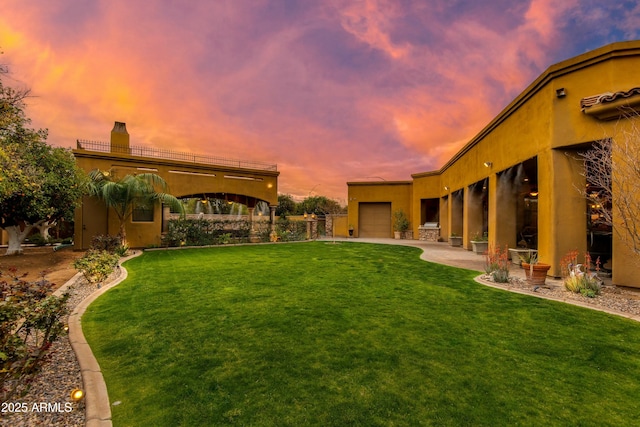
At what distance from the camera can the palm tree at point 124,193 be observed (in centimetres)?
1220

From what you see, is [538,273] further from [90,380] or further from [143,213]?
[143,213]

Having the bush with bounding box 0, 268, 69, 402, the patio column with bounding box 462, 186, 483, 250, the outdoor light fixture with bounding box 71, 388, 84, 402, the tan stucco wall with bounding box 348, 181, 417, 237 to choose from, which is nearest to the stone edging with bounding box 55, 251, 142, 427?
the outdoor light fixture with bounding box 71, 388, 84, 402

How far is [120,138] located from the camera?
14.8m

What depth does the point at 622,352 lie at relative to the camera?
3291mm

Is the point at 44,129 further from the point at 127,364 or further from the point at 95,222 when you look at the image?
the point at 127,364

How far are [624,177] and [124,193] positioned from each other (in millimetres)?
16799

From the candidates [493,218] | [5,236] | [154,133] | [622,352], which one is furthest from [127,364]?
[5,236]

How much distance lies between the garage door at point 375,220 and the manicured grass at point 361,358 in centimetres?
1681

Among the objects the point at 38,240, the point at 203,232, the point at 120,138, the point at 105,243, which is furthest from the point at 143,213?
the point at 38,240

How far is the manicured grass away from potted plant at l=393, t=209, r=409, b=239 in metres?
15.6

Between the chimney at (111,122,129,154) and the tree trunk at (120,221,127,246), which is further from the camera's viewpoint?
the chimney at (111,122,129,154)

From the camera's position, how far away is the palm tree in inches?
480

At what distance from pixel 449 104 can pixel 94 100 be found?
52.6 feet

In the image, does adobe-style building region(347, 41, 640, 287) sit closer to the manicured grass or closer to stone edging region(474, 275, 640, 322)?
stone edging region(474, 275, 640, 322)
